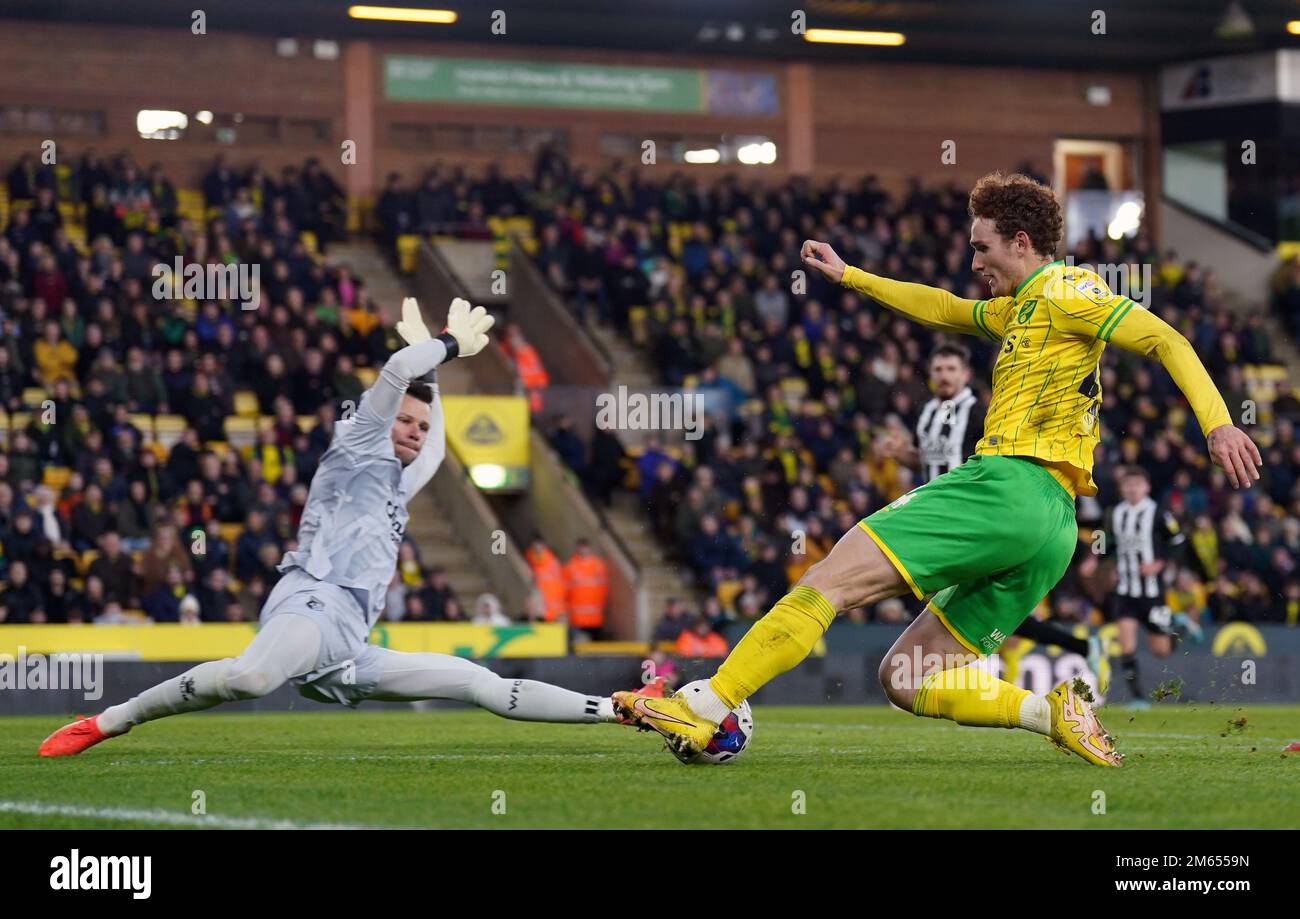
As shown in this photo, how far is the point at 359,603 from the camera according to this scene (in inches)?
351

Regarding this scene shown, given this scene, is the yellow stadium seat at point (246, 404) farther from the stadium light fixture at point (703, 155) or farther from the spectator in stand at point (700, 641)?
the stadium light fixture at point (703, 155)

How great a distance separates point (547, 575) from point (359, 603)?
12.7 m

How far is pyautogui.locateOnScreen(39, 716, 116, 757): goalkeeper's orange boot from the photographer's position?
906cm

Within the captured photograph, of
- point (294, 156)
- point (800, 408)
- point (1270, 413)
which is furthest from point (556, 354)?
point (1270, 413)

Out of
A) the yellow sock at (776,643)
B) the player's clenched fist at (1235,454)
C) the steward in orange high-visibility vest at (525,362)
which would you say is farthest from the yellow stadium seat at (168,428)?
the player's clenched fist at (1235,454)

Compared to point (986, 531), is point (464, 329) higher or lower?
higher

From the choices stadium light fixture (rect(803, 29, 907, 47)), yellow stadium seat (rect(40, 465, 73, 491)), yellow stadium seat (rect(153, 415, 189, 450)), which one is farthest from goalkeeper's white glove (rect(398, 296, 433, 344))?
stadium light fixture (rect(803, 29, 907, 47))

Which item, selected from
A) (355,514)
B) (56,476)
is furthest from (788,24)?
(355,514)

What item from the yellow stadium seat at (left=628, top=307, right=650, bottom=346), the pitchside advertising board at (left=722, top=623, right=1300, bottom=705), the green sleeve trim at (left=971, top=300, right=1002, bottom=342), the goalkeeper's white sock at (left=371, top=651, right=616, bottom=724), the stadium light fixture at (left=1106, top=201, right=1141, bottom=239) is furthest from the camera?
the stadium light fixture at (left=1106, top=201, right=1141, bottom=239)

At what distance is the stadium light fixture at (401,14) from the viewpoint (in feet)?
90.1

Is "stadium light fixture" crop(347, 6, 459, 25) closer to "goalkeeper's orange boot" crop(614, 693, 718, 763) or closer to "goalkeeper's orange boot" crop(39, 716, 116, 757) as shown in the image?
"goalkeeper's orange boot" crop(39, 716, 116, 757)

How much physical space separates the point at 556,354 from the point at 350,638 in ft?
57.2
